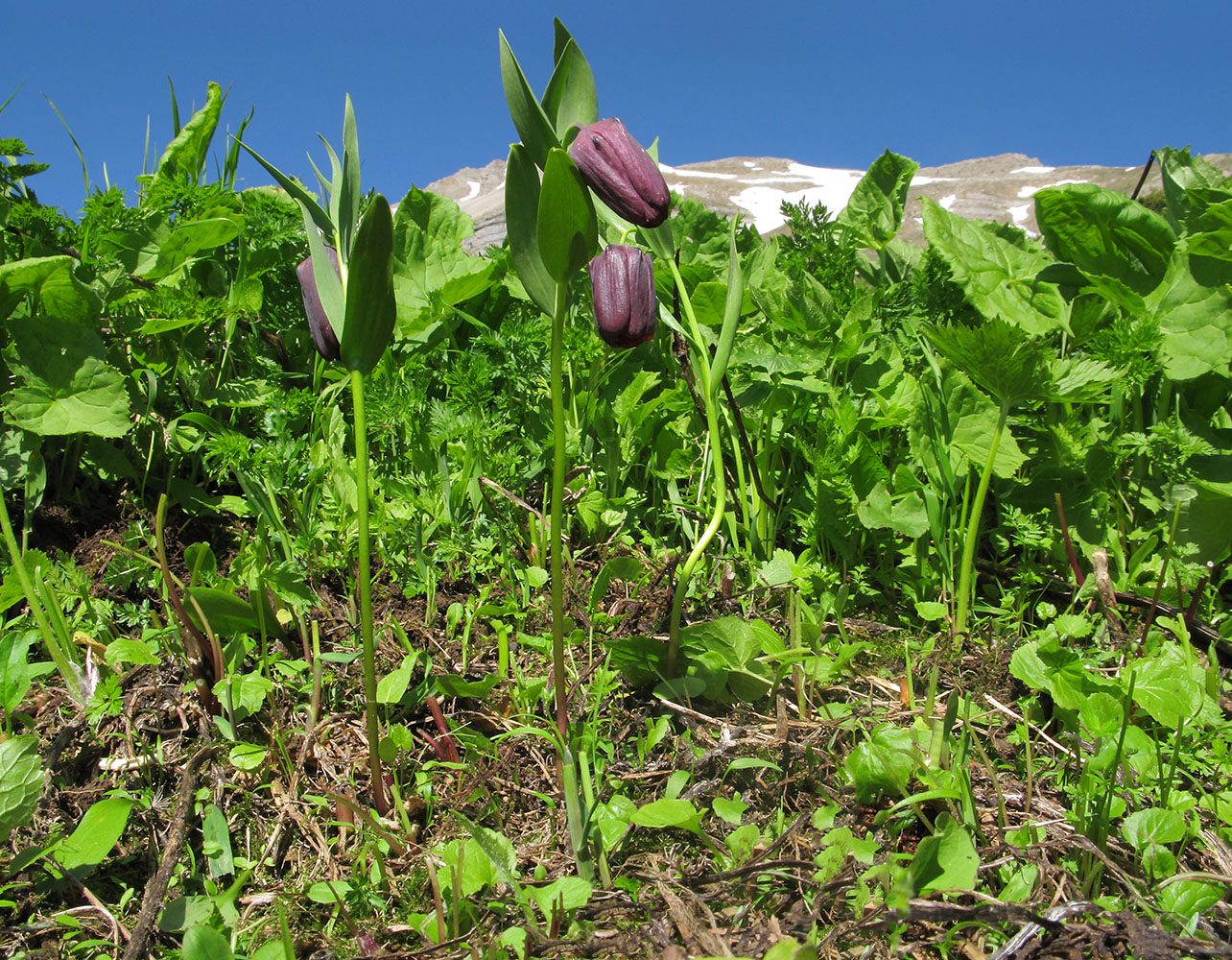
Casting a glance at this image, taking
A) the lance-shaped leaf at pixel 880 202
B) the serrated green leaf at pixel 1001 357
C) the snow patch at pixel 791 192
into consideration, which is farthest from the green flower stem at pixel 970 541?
the snow patch at pixel 791 192

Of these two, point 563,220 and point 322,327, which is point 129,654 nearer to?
point 322,327

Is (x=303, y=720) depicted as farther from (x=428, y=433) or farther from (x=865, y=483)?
(x=865, y=483)

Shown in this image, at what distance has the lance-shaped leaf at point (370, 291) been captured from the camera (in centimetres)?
81

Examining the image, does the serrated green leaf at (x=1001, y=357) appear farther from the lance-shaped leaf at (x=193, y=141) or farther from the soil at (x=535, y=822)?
the lance-shaped leaf at (x=193, y=141)

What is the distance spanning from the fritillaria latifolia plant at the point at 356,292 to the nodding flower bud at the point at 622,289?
254 mm

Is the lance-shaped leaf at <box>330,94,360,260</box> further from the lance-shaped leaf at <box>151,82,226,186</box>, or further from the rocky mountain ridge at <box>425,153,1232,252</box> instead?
the rocky mountain ridge at <box>425,153,1232,252</box>

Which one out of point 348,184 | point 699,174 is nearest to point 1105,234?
point 348,184

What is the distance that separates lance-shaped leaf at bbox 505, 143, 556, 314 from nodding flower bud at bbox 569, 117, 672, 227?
0.06 meters

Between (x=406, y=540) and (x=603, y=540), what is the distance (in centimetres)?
41

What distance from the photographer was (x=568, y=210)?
0.83m

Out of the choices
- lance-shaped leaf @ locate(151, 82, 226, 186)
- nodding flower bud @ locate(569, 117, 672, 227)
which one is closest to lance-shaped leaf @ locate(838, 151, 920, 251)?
nodding flower bud @ locate(569, 117, 672, 227)

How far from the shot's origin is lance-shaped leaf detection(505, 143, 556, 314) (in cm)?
88

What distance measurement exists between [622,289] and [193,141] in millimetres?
1723

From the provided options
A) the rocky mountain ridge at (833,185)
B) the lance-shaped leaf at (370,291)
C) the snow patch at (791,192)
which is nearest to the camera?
the lance-shaped leaf at (370,291)
